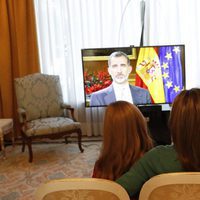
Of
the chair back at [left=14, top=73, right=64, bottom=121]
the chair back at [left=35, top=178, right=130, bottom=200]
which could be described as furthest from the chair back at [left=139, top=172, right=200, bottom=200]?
A: the chair back at [left=14, top=73, right=64, bottom=121]

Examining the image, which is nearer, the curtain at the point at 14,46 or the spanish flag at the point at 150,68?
the spanish flag at the point at 150,68

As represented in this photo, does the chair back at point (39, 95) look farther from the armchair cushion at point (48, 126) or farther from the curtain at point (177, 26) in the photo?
the curtain at point (177, 26)

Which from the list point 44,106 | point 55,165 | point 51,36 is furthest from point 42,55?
point 55,165

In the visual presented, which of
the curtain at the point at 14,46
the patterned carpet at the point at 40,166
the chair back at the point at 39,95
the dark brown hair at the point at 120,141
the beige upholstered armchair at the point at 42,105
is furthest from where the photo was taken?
the curtain at the point at 14,46

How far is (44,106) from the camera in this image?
3.91 m

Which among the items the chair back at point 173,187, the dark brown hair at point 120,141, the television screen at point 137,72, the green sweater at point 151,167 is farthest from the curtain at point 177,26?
the chair back at point 173,187

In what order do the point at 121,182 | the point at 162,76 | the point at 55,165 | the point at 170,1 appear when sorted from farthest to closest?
the point at 170,1, the point at 162,76, the point at 55,165, the point at 121,182

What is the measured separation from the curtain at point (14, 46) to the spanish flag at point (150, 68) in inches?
→ 56.1

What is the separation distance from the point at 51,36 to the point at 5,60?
707 mm

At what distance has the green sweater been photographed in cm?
118

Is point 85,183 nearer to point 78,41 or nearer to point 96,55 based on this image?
point 96,55

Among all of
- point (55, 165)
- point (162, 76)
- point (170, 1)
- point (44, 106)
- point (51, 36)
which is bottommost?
point (55, 165)

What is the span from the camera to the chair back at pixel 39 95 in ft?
12.5

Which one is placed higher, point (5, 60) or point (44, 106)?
point (5, 60)
